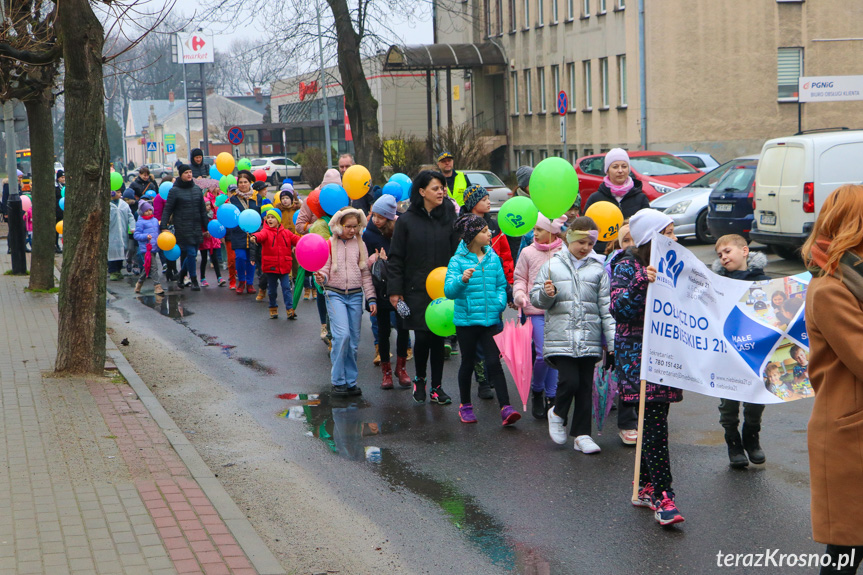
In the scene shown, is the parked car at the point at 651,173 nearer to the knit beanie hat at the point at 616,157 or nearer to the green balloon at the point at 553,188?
the knit beanie hat at the point at 616,157

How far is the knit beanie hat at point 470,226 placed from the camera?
7.90 metres

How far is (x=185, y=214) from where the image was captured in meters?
16.9

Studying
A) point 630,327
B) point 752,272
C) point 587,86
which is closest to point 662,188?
point 752,272

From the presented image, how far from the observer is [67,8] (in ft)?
30.1

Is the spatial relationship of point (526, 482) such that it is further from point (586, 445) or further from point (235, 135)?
point (235, 135)

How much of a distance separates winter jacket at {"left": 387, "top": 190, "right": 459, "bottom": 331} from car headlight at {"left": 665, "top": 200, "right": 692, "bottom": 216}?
42.2 feet

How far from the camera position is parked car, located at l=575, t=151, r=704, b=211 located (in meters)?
23.6

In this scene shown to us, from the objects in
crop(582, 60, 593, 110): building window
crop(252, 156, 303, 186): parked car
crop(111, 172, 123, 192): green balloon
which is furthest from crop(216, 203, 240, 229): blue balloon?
crop(252, 156, 303, 186): parked car

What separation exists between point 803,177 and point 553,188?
28.9 feet

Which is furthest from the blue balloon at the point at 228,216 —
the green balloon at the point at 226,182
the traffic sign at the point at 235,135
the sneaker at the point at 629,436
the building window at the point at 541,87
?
the building window at the point at 541,87

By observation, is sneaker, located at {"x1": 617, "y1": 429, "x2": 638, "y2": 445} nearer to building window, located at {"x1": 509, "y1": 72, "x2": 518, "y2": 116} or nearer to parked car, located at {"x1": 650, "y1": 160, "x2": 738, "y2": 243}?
parked car, located at {"x1": 650, "y1": 160, "x2": 738, "y2": 243}

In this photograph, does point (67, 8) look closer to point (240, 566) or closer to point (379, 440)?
point (379, 440)

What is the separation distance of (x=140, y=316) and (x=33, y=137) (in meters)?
3.69

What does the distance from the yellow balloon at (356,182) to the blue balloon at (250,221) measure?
515cm
